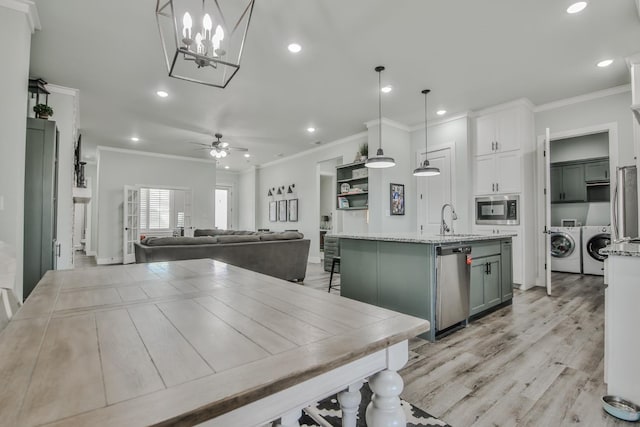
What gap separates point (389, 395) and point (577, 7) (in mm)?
3546

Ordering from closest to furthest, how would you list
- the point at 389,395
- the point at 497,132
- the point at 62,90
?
the point at 389,395 < the point at 62,90 < the point at 497,132

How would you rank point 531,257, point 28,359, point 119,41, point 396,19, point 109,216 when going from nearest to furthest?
1. point 28,359
2. point 396,19
3. point 119,41
4. point 531,257
5. point 109,216

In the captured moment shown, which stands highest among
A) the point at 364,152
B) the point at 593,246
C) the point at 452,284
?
the point at 364,152

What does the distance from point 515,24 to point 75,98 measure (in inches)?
216

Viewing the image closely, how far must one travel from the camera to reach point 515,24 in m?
2.93

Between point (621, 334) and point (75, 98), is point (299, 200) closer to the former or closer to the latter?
point (75, 98)

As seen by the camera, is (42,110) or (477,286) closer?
(477,286)

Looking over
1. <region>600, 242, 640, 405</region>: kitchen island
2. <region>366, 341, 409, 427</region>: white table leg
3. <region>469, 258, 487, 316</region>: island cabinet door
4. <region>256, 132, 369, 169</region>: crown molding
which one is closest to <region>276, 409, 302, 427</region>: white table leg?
<region>366, 341, 409, 427</region>: white table leg

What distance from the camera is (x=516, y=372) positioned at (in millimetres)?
2158

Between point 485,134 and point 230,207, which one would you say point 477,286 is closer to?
point 485,134

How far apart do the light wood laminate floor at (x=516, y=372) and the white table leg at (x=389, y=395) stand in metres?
1.03

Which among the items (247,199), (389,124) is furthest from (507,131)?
(247,199)

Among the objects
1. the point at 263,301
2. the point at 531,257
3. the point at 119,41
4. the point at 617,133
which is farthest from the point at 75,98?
the point at 617,133

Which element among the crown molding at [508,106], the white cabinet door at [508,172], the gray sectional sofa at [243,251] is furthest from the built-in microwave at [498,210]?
the gray sectional sofa at [243,251]
